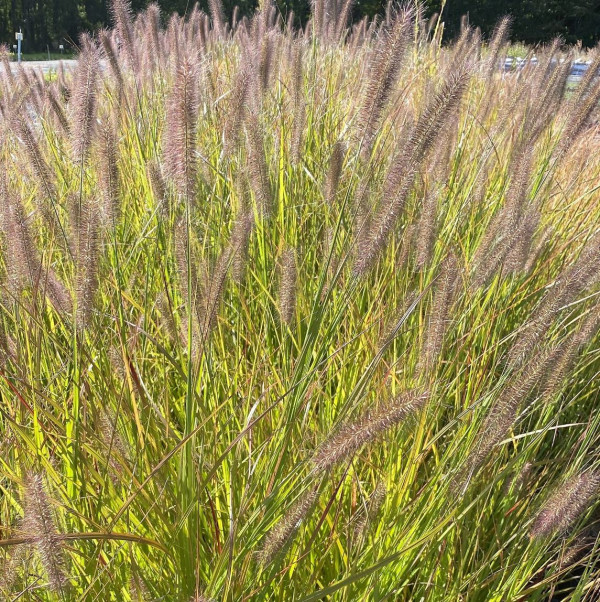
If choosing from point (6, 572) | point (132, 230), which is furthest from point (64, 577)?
point (132, 230)

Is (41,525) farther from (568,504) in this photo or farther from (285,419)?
(568,504)

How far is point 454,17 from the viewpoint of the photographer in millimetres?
22781

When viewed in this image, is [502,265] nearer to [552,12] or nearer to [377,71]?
[377,71]

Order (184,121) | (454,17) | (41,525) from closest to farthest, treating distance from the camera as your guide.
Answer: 1. (41,525)
2. (184,121)
3. (454,17)

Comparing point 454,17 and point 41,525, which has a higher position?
point 41,525

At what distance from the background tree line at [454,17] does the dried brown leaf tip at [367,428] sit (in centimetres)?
2004

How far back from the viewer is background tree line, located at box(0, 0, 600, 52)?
20062 mm

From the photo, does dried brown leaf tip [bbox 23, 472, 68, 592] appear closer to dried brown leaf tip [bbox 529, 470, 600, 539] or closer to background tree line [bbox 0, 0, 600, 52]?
dried brown leaf tip [bbox 529, 470, 600, 539]

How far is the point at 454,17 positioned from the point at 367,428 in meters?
24.7

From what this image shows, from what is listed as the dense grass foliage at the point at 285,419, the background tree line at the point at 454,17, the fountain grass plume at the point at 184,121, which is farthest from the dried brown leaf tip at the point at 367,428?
the background tree line at the point at 454,17

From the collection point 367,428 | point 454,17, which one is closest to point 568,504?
point 367,428

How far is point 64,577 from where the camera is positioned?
34.8 inches

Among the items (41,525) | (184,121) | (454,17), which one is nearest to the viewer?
(41,525)

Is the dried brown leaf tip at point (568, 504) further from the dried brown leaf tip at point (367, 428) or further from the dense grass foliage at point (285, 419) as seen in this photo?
the dried brown leaf tip at point (367, 428)
